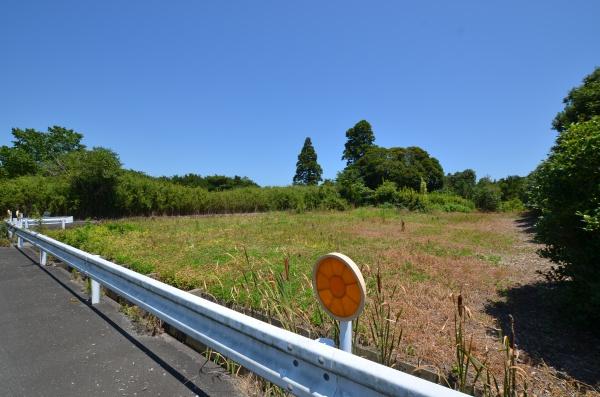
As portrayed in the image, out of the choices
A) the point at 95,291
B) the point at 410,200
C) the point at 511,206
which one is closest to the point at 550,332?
the point at 95,291

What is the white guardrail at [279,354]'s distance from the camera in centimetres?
135

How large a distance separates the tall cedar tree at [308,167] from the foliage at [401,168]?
14409 mm

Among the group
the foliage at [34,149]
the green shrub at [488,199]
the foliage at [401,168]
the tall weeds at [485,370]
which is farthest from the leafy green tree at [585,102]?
the foliage at [34,149]

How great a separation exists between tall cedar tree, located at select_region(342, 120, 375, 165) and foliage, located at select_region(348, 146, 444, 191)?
8.30 metres

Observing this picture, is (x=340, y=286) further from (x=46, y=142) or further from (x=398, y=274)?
(x=46, y=142)

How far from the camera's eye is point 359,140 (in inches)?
2087

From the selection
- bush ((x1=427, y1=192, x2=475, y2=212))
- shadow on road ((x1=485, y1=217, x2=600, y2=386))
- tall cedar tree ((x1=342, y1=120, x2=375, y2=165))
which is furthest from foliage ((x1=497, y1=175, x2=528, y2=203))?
shadow on road ((x1=485, y1=217, x2=600, y2=386))

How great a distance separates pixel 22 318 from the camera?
12.9 feet

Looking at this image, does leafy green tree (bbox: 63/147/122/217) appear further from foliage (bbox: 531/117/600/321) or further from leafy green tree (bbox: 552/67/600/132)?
leafy green tree (bbox: 552/67/600/132)

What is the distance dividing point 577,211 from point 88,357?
5227mm

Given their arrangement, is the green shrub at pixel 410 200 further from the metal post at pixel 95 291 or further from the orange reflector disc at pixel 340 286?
the orange reflector disc at pixel 340 286

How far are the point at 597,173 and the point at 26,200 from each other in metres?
22.8

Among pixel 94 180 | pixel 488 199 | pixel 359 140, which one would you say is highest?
pixel 359 140

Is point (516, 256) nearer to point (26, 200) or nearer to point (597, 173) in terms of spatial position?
point (597, 173)
